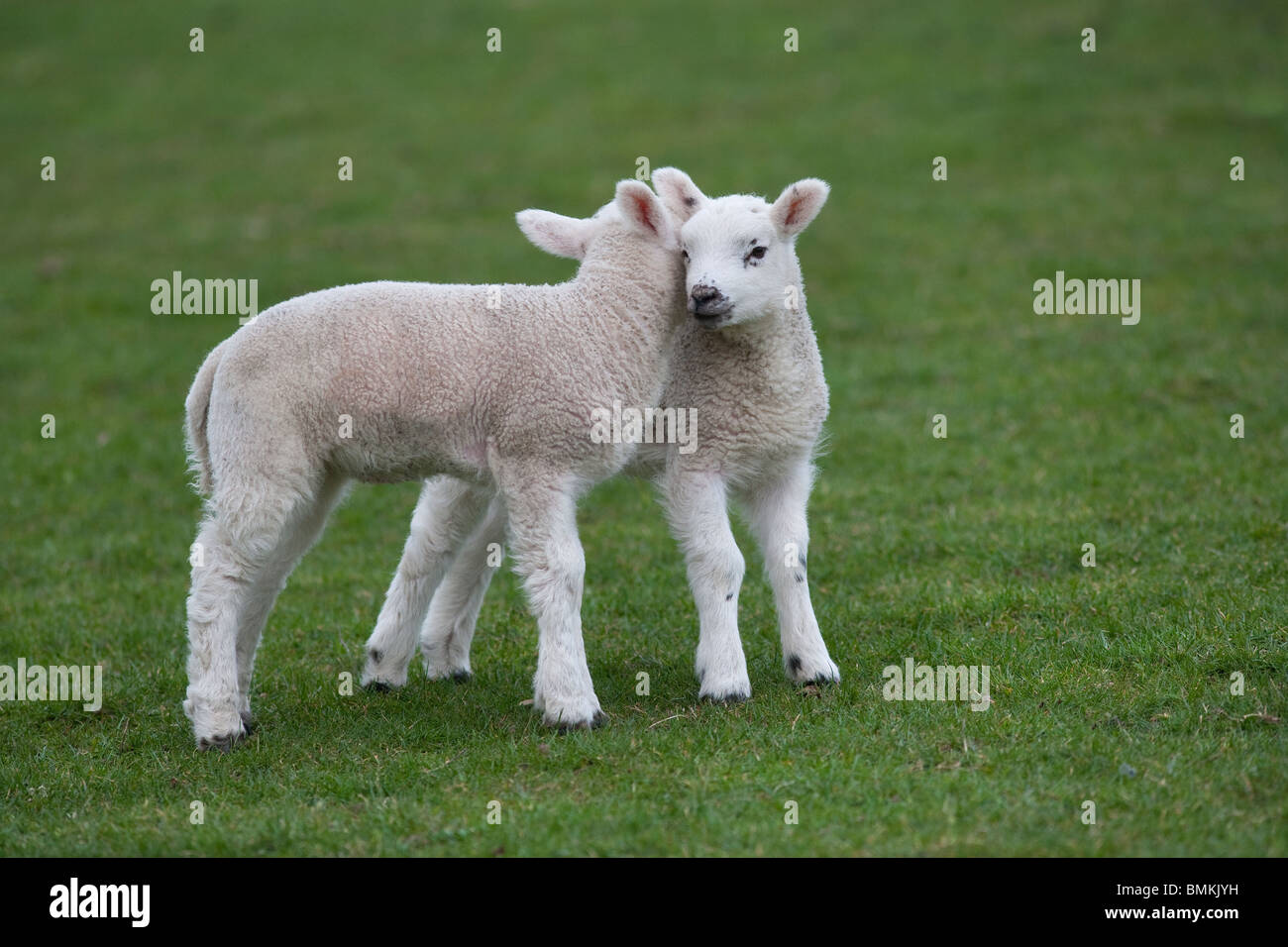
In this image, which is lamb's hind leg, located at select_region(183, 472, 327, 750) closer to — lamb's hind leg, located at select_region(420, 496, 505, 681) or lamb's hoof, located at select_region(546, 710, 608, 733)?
lamb's hind leg, located at select_region(420, 496, 505, 681)

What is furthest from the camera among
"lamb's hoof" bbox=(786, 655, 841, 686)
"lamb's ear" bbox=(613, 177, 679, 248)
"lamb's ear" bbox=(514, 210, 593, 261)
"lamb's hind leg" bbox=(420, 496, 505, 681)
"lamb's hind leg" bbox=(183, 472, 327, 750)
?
"lamb's hind leg" bbox=(420, 496, 505, 681)

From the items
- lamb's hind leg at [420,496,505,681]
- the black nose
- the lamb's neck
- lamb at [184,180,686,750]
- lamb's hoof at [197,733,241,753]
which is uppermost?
the lamb's neck

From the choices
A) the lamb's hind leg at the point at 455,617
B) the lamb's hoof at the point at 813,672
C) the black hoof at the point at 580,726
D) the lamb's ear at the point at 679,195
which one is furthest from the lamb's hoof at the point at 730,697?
the lamb's ear at the point at 679,195

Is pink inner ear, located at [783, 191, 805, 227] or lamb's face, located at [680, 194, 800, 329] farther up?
pink inner ear, located at [783, 191, 805, 227]

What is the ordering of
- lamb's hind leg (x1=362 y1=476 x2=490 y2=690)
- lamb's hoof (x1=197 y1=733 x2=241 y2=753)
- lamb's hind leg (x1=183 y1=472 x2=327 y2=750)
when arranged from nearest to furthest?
lamb's hind leg (x1=183 y1=472 x2=327 y2=750), lamb's hoof (x1=197 y1=733 x2=241 y2=753), lamb's hind leg (x1=362 y1=476 x2=490 y2=690)

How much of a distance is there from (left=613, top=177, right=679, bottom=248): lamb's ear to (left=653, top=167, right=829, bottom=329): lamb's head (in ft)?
0.30

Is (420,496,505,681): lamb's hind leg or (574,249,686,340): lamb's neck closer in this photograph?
(574,249,686,340): lamb's neck

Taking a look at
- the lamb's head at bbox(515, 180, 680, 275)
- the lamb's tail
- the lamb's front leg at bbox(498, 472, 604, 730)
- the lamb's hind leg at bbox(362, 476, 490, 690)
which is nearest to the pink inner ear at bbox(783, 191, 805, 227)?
the lamb's head at bbox(515, 180, 680, 275)

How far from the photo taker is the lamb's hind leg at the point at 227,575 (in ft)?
21.8

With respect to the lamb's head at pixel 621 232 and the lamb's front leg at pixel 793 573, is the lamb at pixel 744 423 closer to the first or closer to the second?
the lamb's front leg at pixel 793 573

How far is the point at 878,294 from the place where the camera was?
54.4 ft

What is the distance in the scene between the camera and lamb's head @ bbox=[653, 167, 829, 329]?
678 centimetres

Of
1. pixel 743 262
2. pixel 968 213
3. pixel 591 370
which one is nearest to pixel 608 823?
pixel 591 370

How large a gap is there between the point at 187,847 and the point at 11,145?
21.9m
